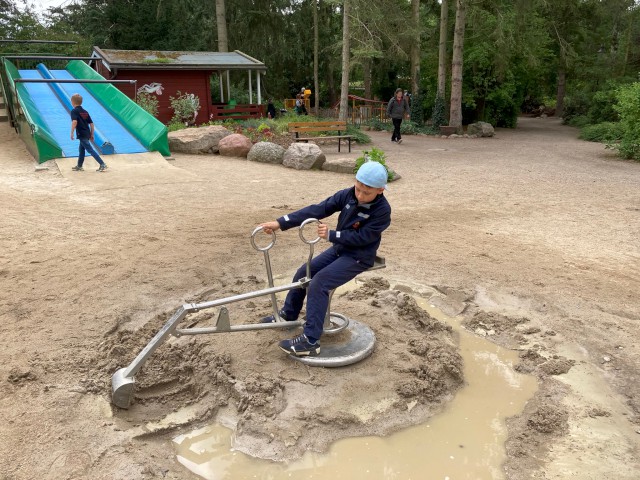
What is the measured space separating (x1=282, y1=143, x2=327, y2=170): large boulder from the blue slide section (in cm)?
351

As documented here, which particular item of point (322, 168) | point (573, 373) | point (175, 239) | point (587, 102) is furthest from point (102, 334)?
point (587, 102)

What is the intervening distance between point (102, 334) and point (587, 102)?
89.5 feet

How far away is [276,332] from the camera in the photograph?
13.2 feet

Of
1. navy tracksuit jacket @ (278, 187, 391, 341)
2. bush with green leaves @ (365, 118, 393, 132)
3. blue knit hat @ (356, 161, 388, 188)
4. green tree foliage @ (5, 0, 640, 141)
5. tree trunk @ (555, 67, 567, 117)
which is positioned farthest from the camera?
tree trunk @ (555, 67, 567, 117)

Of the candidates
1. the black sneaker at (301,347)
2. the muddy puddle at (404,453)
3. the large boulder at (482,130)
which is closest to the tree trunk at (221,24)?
the large boulder at (482,130)

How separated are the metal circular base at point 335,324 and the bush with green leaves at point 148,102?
13136mm

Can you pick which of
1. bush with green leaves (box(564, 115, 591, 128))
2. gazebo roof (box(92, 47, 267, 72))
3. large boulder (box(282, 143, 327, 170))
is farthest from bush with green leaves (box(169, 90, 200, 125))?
bush with green leaves (box(564, 115, 591, 128))

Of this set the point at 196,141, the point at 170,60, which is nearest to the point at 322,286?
the point at 196,141

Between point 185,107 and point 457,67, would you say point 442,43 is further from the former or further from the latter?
point 185,107

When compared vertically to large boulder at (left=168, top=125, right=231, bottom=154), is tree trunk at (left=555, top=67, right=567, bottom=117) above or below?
above

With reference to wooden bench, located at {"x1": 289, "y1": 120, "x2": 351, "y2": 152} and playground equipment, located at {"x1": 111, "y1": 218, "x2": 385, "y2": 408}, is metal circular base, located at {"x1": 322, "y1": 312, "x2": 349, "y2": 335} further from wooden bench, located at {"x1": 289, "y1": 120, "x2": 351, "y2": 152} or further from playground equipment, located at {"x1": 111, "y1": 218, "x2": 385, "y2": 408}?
wooden bench, located at {"x1": 289, "y1": 120, "x2": 351, "y2": 152}

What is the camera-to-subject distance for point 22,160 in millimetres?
10953

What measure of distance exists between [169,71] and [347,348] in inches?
679

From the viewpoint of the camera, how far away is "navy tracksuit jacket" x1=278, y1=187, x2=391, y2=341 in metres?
3.53
